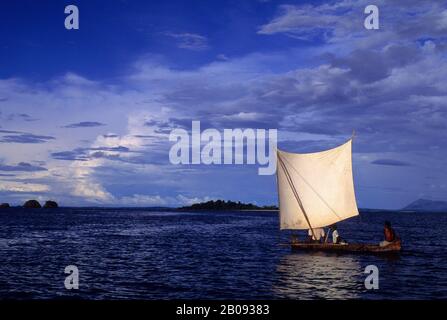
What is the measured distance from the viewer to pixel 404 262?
45375mm

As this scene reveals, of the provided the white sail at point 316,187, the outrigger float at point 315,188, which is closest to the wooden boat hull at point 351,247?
the outrigger float at point 315,188

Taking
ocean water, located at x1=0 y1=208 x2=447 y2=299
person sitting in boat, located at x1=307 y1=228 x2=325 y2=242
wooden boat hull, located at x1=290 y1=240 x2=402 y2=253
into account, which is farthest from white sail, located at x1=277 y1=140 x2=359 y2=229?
ocean water, located at x1=0 y1=208 x2=447 y2=299

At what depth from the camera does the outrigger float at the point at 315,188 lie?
51.8 meters

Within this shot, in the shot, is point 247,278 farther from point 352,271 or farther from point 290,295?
point 352,271

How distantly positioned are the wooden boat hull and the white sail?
2289 millimetres

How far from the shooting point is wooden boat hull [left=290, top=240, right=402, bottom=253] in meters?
48.5

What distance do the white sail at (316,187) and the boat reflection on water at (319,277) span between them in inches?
190

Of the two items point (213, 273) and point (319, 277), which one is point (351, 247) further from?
point (213, 273)

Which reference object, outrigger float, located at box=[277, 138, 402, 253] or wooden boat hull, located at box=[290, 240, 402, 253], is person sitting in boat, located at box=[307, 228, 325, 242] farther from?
wooden boat hull, located at box=[290, 240, 402, 253]

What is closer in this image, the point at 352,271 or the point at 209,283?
the point at 209,283
